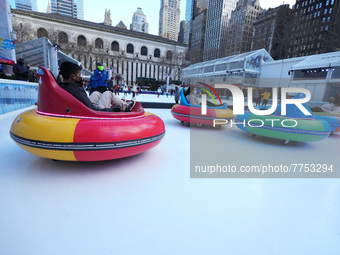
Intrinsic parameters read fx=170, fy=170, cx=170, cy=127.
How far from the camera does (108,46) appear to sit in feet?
158

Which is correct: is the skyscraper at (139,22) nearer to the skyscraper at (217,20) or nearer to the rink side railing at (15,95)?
the skyscraper at (217,20)

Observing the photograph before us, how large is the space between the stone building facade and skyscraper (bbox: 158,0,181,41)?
93.2m

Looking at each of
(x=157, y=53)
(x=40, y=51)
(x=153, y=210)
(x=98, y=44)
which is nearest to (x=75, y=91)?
(x=153, y=210)

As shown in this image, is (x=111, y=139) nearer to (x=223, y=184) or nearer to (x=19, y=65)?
(x=223, y=184)

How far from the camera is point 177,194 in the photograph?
190cm

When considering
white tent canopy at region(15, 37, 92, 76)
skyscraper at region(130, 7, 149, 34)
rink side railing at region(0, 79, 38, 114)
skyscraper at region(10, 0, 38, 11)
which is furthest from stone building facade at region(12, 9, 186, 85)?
skyscraper at region(10, 0, 38, 11)

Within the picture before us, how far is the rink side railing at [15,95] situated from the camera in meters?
4.81

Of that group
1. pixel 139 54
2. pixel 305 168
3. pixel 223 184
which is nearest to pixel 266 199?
pixel 223 184

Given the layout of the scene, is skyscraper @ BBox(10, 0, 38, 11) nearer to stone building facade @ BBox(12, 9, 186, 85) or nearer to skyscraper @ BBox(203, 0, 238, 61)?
stone building facade @ BBox(12, 9, 186, 85)

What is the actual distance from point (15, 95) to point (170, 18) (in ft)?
516

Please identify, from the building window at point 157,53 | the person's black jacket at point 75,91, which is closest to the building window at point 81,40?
the building window at point 157,53

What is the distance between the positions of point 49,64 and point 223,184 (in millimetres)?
12658

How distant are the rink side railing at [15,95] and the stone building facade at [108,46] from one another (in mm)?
31087

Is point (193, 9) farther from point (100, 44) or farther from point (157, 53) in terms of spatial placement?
point (100, 44)
